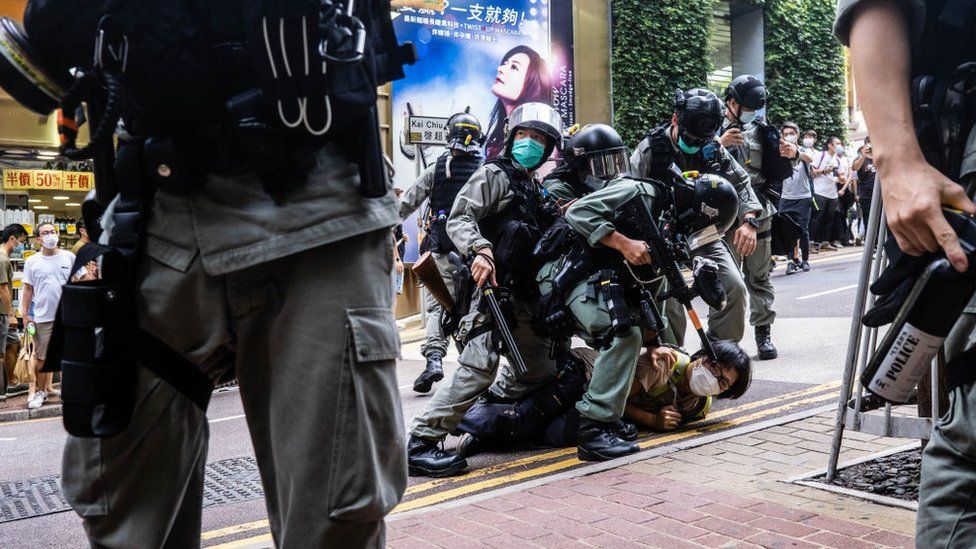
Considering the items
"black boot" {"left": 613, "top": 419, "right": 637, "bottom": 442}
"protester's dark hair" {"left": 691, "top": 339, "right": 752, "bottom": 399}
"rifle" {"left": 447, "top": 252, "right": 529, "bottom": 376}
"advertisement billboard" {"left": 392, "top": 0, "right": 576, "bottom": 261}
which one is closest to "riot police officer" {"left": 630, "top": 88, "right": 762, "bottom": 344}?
"protester's dark hair" {"left": 691, "top": 339, "right": 752, "bottom": 399}

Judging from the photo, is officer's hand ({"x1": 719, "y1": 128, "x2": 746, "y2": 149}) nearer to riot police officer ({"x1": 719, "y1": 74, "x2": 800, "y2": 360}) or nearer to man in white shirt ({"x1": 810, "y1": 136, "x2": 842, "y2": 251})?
riot police officer ({"x1": 719, "y1": 74, "x2": 800, "y2": 360})

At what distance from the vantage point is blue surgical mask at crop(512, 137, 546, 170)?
5.75 metres

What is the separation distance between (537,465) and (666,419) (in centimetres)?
93

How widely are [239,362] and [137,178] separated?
1.41 ft

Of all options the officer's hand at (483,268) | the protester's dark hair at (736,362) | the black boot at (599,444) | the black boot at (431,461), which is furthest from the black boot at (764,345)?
the black boot at (431,461)

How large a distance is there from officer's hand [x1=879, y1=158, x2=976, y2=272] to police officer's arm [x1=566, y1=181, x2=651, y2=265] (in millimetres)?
3245

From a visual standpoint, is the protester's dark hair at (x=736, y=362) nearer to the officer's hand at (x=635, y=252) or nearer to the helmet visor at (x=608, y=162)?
the officer's hand at (x=635, y=252)

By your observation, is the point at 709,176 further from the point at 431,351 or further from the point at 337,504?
the point at 337,504

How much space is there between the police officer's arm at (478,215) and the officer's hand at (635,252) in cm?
72

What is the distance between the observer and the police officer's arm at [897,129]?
5.90 ft

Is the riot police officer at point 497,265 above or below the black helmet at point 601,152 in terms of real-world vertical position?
below

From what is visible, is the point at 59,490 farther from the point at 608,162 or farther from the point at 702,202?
the point at 702,202

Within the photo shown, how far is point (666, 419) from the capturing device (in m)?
5.54

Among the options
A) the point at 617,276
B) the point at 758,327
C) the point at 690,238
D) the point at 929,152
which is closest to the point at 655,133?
the point at 690,238
